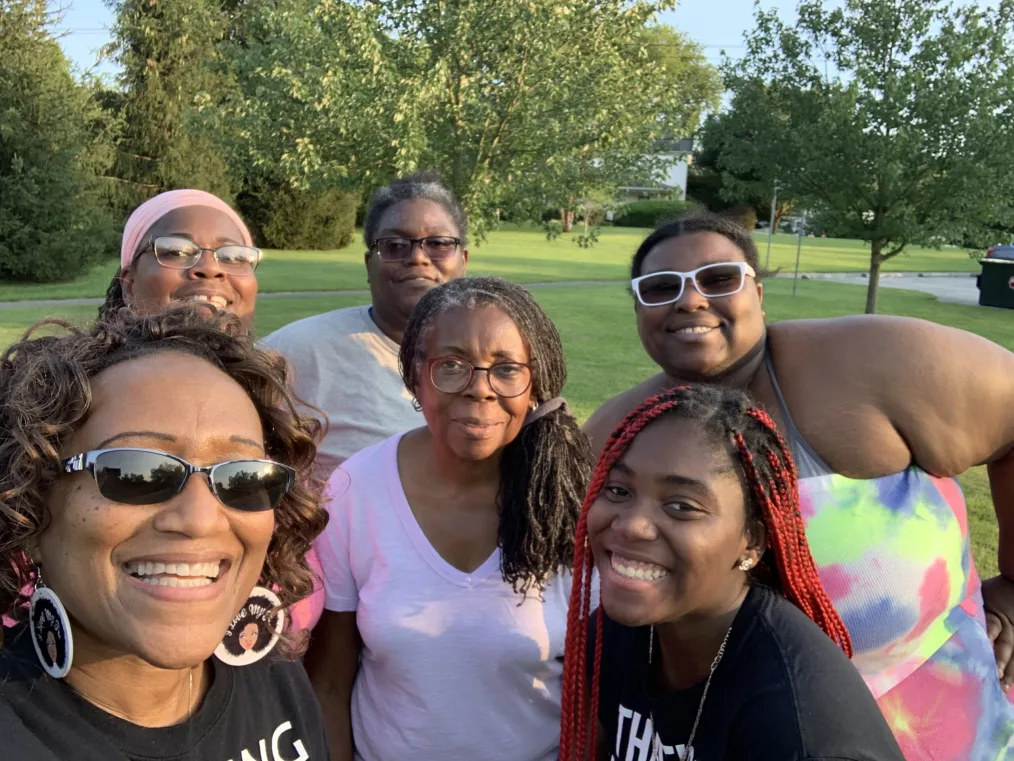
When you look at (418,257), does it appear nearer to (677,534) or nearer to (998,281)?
(677,534)

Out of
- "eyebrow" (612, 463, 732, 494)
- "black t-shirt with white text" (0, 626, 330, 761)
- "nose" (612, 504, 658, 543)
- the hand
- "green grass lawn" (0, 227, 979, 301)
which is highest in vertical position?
"eyebrow" (612, 463, 732, 494)

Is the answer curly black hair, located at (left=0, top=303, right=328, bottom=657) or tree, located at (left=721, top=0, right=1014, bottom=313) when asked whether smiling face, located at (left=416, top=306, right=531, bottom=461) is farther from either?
tree, located at (left=721, top=0, right=1014, bottom=313)

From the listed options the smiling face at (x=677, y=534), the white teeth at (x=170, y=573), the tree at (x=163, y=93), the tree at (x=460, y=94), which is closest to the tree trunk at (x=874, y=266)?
the tree at (x=460, y=94)

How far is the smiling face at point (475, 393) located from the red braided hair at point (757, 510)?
14.8 inches

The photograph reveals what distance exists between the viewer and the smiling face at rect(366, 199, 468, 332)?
354 centimetres

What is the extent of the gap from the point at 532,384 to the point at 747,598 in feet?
2.78

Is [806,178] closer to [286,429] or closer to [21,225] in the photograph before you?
[286,429]

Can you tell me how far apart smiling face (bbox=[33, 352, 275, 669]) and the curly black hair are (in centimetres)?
4

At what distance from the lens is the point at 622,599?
1.88 metres

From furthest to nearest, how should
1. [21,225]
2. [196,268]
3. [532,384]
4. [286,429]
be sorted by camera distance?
[21,225] → [196,268] → [532,384] → [286,429]

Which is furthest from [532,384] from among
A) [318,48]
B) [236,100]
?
[236,100]

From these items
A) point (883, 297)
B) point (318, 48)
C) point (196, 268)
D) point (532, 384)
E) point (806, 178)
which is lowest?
point (883, 297)

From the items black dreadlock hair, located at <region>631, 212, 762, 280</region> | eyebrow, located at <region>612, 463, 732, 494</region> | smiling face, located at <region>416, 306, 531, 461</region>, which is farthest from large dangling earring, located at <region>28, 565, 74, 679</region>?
black dreadlock hair, located at <region>631, 212, 762, 280</region>

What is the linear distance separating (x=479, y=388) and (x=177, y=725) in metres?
1.09
